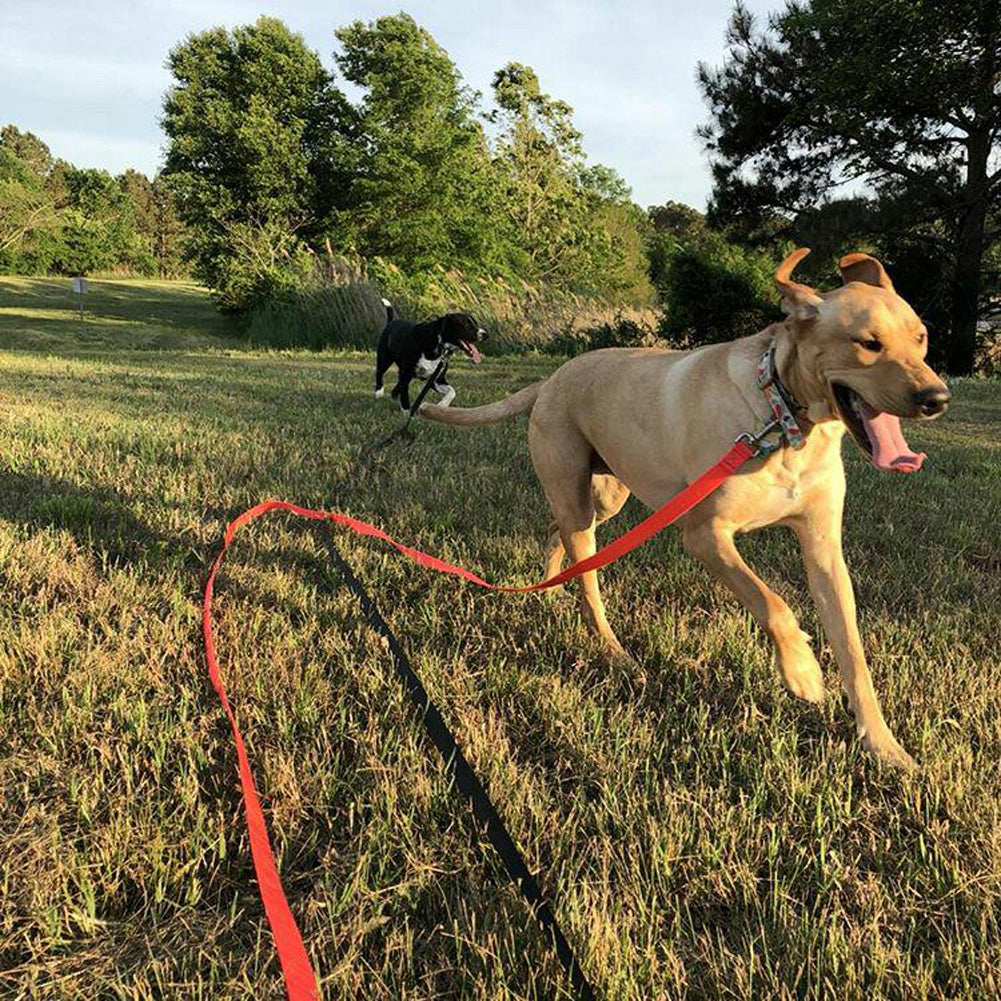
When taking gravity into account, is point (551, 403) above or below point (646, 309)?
below

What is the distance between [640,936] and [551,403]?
2178 mm

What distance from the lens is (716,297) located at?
15.4 metres

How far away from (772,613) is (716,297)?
14.5m

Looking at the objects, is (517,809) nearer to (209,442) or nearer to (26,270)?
(209,442)

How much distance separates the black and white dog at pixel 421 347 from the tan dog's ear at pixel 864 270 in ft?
21.6

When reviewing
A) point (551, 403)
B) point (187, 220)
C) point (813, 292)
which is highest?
point (187, 220)

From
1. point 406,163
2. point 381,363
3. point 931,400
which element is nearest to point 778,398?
point 931,400

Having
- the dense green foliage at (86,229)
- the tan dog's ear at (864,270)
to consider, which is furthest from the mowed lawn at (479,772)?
the dense green foliage at (86,229)

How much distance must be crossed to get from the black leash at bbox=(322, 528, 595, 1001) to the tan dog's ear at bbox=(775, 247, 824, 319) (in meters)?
1.67

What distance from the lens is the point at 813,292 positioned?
2.22 m

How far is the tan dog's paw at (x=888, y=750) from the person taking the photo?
195cm

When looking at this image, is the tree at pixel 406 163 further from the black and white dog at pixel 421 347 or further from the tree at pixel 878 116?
the black and white dog at pixel 421 347

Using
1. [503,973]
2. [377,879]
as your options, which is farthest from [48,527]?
[503,973]

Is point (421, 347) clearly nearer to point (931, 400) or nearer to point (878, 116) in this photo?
point (931, 400)
